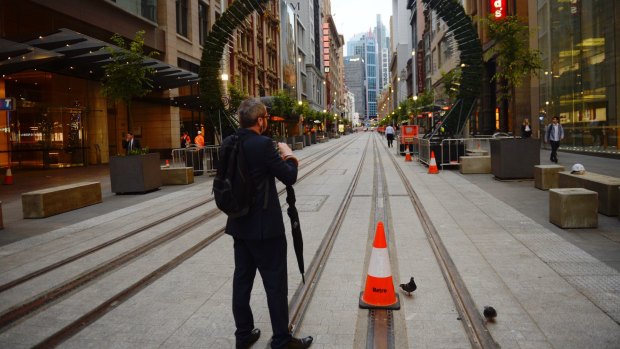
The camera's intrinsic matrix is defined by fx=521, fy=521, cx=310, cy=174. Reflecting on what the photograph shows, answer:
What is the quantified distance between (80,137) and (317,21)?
9594 centimetres

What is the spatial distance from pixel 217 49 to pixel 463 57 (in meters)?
10.1

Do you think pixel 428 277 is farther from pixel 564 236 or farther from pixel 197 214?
pixel 197 214

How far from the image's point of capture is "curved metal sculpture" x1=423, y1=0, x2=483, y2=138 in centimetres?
1950

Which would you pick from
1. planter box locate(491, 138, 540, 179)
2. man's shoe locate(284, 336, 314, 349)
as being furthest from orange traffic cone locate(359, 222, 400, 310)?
planter box locate(491, 138, 540, 179)

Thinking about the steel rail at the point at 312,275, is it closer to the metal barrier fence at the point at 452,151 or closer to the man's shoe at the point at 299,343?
the man's shoe at the point at 299,343

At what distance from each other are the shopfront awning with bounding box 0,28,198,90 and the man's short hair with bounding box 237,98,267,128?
1313 cm

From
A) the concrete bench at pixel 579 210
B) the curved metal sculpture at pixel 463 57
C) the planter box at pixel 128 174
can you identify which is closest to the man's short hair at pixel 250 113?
the concrete bench at pixel 579 210

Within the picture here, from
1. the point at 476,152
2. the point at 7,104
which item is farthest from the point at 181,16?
the point at 476,152

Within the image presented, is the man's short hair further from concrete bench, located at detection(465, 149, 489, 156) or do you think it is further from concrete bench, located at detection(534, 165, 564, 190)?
concrete bench, located at detection(465, 149, 489, 156)

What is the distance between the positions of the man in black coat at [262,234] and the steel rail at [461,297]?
1.38 metres

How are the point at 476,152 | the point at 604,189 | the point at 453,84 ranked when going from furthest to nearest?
the point at 453,84 → the point at 476,152 → the point at 604,189

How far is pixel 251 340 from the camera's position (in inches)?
161

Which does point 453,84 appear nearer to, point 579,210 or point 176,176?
point 176,176

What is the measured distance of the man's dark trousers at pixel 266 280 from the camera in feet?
12.6
